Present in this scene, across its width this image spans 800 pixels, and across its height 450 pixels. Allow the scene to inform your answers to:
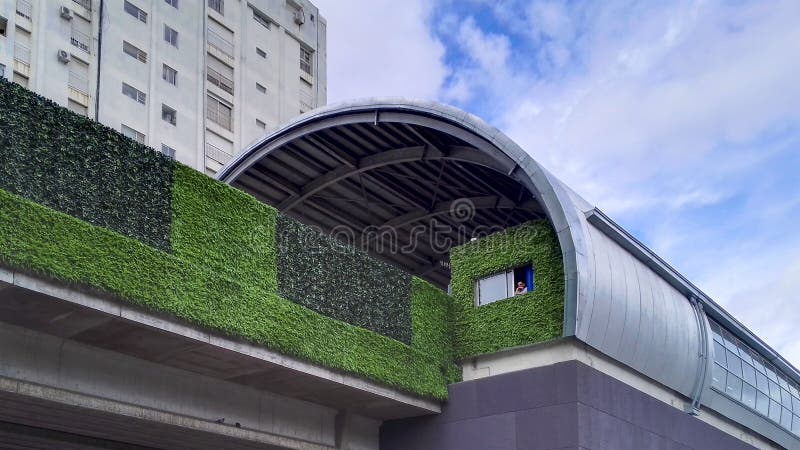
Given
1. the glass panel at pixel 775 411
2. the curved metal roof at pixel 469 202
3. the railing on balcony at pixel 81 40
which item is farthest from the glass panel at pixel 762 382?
the railing on balcony at pixel 81 40

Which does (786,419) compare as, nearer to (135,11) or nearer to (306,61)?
(135,11)

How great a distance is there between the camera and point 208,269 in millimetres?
18656

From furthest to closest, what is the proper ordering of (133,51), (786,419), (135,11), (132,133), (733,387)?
(135,11), (133,51), (132,133), (786,419), (733,387)

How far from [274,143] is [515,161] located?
26.6ft

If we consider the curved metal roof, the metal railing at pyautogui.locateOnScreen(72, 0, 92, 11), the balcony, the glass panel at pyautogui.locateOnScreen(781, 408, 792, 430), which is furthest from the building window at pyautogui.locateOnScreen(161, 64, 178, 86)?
the glass panel at pyautogui.locateOnScreen(781, 408, 792, 430)

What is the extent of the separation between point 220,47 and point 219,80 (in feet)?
6.17

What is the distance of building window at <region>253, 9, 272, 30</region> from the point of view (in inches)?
2204

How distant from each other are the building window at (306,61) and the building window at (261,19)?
3459 millimetres

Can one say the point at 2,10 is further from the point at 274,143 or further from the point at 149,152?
the point at 149,152

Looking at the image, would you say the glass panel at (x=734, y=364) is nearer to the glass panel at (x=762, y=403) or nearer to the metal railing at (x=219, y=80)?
the glass panel at (x=762, y=403)

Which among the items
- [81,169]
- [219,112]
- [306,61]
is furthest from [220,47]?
[81,169]

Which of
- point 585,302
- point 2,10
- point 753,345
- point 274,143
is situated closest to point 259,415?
point 585,302

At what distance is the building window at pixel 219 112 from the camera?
52.0 m

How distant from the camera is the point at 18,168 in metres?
15.9
